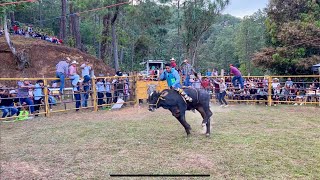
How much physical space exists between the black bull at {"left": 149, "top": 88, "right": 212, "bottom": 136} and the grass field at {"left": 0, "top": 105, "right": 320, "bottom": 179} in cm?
44

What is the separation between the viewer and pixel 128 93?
16438 mm

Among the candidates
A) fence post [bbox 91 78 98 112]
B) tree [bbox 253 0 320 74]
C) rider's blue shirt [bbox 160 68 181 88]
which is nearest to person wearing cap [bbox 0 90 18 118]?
fence post [bbox 91 78 98 112]

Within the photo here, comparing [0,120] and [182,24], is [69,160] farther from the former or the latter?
[182,24]

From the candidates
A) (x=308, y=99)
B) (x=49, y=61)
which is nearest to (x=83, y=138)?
(x=308, y=99)

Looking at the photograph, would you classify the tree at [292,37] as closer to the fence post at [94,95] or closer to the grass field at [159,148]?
the grass field at [159,148]

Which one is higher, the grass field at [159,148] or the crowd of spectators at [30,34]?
A: the crowd of spectators at [30,34]

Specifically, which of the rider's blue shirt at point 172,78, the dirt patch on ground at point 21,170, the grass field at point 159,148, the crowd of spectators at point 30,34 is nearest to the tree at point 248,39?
the crowd of spectators at point 30,34

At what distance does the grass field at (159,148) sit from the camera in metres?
5.62

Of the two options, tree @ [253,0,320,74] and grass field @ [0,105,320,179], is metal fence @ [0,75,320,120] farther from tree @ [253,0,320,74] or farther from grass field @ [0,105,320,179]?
tree @ [253,0,320,74]

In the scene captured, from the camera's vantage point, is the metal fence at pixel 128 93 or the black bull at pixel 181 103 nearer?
the black bull at pixel 181 103

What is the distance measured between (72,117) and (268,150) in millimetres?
7899

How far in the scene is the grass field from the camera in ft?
18.5

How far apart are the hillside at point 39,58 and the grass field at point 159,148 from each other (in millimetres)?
15251

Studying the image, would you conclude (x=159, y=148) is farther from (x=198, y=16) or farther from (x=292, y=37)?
(x=198, y=16)
